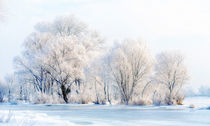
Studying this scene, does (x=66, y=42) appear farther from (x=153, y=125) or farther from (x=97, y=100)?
(x=153, y=125)

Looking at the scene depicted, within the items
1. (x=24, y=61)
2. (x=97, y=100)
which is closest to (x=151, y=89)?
(x=97, y=100)

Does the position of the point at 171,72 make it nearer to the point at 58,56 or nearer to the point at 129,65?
the point at 129,65

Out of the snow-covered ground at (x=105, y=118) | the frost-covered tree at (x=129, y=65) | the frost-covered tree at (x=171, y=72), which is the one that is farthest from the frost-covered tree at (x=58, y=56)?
the snow-covered ground at (x=105, y=118)

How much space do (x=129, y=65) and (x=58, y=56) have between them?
7751mm

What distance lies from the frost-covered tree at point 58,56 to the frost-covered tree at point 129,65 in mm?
4802

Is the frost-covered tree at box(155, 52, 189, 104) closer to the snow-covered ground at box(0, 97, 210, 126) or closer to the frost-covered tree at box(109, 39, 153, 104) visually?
the frost-covered tree at box(109, 39, 153, 104)

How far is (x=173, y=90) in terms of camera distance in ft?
73.8

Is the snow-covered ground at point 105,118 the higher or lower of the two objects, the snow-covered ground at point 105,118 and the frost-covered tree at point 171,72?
the lower

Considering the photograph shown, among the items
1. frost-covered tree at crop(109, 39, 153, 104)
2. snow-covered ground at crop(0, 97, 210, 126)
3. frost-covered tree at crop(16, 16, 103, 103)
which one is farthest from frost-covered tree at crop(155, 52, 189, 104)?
snow-covered ground at crop(0, 97, 210, 126)

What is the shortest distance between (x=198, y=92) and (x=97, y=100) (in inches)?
1075

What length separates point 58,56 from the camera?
90.1ft

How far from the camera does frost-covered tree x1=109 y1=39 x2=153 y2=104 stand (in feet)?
75.8

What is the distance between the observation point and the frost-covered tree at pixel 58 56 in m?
27.2

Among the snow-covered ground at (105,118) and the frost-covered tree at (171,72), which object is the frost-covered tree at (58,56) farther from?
the snow-covered ground at (105,118)
